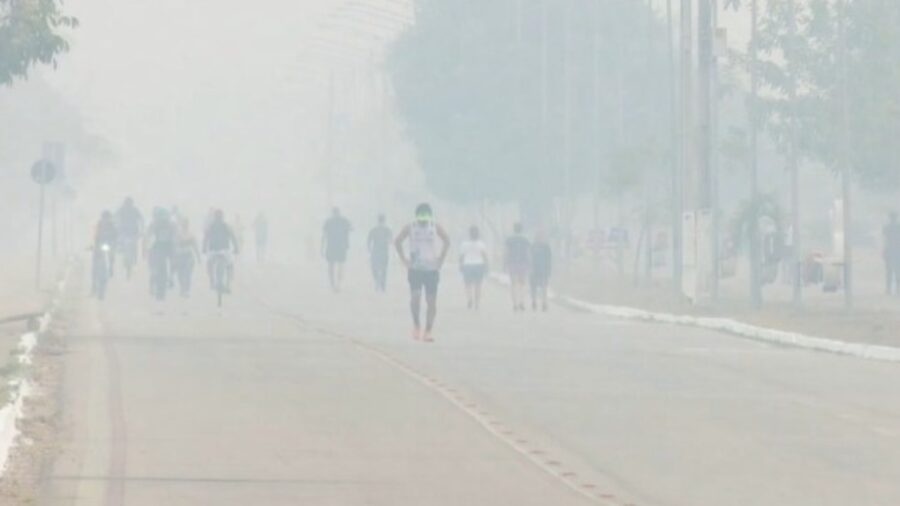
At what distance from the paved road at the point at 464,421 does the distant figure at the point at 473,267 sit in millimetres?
12958

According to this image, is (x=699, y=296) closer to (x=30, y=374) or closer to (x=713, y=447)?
(x=30, y=374)

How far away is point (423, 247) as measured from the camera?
1412 inches

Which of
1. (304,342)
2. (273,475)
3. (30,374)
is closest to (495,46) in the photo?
(304,342)

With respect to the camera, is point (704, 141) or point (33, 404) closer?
point (33, 404)

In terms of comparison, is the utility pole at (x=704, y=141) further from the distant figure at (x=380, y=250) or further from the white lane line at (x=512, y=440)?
the white lane line at (x=512, y=440)

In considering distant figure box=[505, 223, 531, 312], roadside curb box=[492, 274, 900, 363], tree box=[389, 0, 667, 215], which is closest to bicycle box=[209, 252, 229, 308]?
distant figure box=[505, 223, 531, 312]

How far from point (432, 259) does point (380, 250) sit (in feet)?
75.1

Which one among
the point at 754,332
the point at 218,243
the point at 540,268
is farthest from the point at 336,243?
the point at 754,332

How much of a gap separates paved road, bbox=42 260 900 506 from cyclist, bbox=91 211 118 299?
45.5 feet

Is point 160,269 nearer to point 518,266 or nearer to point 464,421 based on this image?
point 518,266

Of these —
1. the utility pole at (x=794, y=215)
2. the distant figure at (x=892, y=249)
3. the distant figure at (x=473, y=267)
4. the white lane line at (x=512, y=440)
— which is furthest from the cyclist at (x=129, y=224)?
the white lane line at (x=512, y=440)

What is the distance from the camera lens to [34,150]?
116m

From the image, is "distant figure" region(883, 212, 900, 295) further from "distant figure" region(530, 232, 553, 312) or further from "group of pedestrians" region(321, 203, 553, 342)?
"distant figure" region(530, 232, 553, 312)

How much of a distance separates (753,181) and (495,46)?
37754mm
